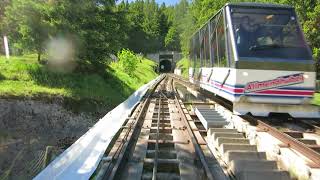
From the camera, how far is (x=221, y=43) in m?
12.9

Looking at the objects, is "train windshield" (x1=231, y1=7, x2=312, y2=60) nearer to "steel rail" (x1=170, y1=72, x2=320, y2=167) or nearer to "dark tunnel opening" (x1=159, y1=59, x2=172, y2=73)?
"steel rail" (x1=170, y1=72, x2=320, y2=167)

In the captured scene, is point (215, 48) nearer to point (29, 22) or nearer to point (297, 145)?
point (297, 145)

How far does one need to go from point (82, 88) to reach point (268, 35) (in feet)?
43.3

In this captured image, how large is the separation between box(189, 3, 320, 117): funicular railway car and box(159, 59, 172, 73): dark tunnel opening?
78865 millimetres

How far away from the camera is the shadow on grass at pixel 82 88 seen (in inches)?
800

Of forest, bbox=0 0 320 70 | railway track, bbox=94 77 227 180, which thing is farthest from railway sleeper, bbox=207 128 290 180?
forest, bbox=0 0 320 70

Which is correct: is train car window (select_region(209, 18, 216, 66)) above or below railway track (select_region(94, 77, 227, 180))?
above

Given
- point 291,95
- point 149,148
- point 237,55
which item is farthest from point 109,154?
point 291,95

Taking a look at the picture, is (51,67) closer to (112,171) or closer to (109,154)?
(109,154)

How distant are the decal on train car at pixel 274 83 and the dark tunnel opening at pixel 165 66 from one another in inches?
3139

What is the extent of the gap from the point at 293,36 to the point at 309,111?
2.09m

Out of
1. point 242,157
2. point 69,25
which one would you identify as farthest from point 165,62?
point 242,157

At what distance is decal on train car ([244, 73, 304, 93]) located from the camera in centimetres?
1100

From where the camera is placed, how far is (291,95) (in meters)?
11.2
